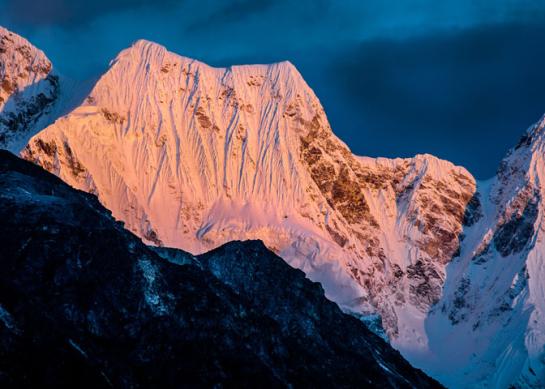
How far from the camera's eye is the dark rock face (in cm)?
8550

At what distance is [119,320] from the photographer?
9756 cm

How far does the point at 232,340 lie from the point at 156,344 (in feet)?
26.5

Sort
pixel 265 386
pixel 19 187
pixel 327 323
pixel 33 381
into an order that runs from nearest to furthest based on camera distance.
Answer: pixel 33 381, pixel 265 386, pixel 19 187, pixel 327 323

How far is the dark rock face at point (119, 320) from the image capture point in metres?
85.5

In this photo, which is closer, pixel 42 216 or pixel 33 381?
pixel 33 381

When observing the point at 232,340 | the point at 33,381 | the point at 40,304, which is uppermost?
the point at 232,340

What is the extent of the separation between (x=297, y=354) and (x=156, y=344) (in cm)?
1872

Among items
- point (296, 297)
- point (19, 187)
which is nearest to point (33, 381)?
point (19, 187)

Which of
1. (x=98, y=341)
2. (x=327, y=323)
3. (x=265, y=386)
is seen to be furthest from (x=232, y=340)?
(x=327, y=323)

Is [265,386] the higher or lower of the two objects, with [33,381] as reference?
higher

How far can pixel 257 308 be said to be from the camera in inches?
4638

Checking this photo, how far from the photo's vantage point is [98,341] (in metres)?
94.6

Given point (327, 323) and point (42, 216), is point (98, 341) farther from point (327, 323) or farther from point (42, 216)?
point (327, 323)

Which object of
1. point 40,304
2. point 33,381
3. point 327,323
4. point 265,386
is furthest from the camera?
point 327,323
